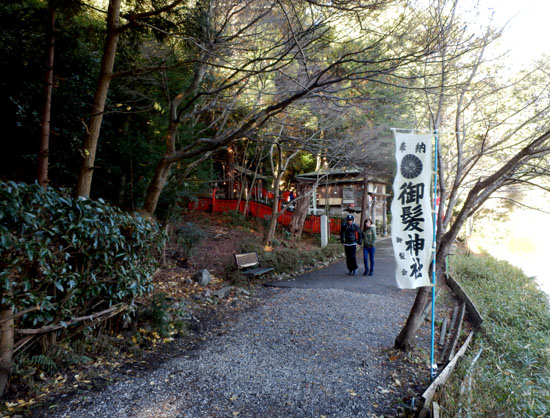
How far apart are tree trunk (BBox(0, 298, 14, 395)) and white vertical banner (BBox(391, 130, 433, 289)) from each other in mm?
4189

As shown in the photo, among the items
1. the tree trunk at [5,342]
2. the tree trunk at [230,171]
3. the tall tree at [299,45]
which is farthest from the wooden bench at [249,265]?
the tree trunk at [230,171]

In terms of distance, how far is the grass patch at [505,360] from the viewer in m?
3.34

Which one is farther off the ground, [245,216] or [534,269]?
[245,216]

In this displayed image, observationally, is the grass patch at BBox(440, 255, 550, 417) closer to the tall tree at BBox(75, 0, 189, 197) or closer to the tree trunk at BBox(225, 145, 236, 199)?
the tall tree at BBox(75, 0, 189, 197)

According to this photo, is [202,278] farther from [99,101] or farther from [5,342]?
[5,342]

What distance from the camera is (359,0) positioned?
420cm

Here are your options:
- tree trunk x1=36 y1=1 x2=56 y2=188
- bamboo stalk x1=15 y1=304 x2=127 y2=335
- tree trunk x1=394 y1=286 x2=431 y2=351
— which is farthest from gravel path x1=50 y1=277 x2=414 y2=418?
tree trunk x1=36 y1=1 x2=56 y2=188

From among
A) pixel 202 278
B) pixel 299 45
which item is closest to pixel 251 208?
pixel 202 278

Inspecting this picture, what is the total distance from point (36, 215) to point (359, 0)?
4.52m

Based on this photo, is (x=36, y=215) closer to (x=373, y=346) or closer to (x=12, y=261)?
(x=12, y=261)

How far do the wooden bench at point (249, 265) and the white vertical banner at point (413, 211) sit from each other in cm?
497

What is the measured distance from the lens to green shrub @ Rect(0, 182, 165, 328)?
2730 millimetres

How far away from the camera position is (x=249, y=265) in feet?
28.5

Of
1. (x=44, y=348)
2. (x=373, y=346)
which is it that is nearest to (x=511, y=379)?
(x=373, y=346)
